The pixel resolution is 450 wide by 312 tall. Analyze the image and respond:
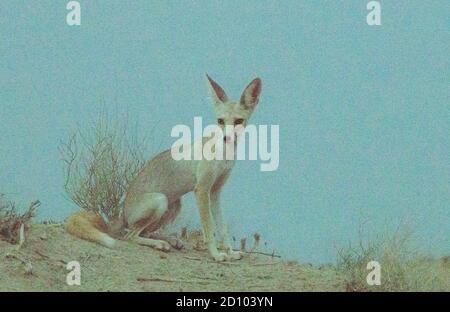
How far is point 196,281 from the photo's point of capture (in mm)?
5812

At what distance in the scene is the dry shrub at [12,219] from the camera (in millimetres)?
5992

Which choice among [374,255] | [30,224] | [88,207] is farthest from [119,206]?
[374,255]

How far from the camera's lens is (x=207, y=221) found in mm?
5977

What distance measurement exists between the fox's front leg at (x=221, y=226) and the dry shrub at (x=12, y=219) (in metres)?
1.54

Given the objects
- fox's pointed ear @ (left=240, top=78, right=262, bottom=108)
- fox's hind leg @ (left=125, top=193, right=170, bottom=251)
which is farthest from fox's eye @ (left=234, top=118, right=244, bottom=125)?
fox's hind leg @ (left=125, top=193, right=170, bottom=251)

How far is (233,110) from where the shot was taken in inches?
230

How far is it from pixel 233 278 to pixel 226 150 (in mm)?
→ 1050

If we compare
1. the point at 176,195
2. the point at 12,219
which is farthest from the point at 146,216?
the point at 12,219

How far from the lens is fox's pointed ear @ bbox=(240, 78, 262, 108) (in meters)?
5.85

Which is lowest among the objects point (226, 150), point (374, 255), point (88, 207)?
point (374, 255)

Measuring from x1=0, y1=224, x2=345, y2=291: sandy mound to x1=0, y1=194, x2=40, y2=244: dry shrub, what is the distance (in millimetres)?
93
